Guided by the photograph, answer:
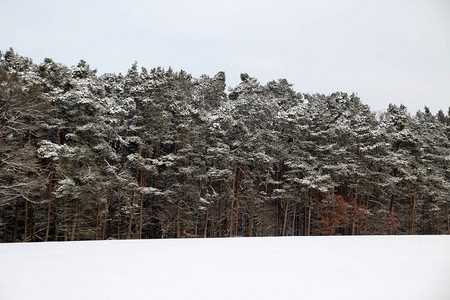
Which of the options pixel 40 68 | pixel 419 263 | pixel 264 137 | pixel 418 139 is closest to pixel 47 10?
pixel 40 68

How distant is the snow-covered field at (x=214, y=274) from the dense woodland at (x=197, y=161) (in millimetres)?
11427

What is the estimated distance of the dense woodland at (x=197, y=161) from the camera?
18.2m

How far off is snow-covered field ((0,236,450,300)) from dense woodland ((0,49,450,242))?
37.5ft

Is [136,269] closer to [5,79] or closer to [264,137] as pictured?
[5,79]

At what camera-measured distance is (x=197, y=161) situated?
22672 mm

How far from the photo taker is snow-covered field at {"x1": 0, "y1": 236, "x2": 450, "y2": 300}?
4.32 metres

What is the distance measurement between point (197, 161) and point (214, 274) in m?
17.5

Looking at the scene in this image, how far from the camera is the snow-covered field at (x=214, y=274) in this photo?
4.32m

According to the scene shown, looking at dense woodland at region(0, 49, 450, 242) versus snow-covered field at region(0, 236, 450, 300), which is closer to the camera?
snow-covered field at region(0, 236, 450, 300)

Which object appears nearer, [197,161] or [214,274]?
[214,274]

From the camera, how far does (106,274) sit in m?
5.18

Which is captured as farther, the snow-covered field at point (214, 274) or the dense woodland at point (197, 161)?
the dense woodland at point (197, 161)

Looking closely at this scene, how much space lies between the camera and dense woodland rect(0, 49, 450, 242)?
18.2 m

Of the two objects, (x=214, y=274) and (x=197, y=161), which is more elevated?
(x=197, y=161)
